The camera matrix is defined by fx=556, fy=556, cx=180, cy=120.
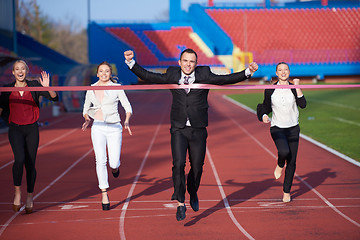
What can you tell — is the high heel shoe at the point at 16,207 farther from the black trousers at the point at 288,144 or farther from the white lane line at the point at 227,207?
the black trousers at the point at 288,144

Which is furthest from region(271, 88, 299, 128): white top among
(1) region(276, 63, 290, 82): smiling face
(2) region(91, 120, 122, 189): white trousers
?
(2) region(91, 120, 122, 189): white trousers

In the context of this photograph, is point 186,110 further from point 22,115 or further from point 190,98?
point 22,115

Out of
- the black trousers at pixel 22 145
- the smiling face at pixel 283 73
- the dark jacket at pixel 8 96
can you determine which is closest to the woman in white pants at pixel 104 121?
the dark jacket at pixel 8 96

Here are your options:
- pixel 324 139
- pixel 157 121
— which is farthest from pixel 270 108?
pixel 157 121

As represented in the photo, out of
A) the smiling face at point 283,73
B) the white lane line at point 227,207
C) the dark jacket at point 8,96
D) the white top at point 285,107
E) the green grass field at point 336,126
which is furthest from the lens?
the green grass field at point 336,126

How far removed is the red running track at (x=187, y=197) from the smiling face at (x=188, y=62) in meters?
1.84

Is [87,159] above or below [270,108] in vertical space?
below

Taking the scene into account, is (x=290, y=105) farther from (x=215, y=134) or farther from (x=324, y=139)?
(x=215, y=134)

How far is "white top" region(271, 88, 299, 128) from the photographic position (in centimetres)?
766

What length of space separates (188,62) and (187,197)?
278 centimetres

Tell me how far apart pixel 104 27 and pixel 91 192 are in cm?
5393

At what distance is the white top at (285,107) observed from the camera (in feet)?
25.1

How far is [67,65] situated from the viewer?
4756 centimetres

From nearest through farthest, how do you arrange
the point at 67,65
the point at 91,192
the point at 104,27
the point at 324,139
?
the point at 91,192 → the point at 324,139 → the point at 67,65 → the point at 104,27
